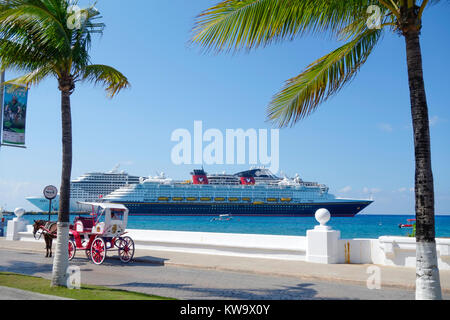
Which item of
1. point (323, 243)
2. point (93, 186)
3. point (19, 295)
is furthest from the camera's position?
point (93, 186)

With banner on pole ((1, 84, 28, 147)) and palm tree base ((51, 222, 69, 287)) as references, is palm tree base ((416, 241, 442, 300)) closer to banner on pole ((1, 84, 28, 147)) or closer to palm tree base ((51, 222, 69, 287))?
palm tree base ((51, 222, 69, 287))

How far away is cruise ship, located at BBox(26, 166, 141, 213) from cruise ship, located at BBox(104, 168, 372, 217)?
6.16m

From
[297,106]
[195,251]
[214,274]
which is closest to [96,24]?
[297,106]

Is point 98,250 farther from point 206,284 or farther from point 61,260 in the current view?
point 206,284

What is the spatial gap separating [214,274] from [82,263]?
4.44 m

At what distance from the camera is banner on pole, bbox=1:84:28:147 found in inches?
488

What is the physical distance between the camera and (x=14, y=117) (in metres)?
12.8

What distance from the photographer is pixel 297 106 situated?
614 cm

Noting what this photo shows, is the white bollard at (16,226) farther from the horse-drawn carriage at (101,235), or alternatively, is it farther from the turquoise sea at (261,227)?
the turquoise sea at (261,227)

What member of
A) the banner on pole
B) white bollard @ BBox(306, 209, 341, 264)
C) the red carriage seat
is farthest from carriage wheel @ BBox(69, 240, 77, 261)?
white bollard @ BBox(306, 209, 341, 264)

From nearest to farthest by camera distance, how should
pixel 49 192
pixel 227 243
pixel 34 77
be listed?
pixel 34 77
pixel 227 243
pixel 49 192

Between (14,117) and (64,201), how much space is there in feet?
22.0

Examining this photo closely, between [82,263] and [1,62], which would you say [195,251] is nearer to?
[82,263]

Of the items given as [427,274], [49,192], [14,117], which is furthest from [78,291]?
[49,192]
